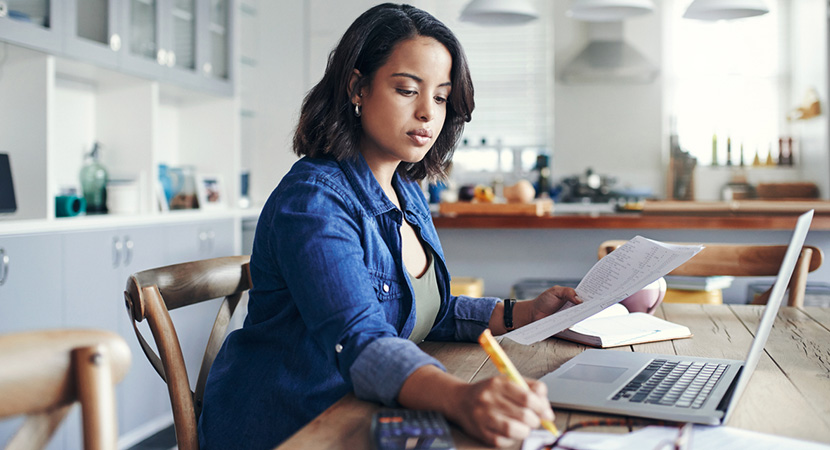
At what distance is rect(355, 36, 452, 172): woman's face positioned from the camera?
3.78ft

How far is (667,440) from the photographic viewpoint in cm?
70

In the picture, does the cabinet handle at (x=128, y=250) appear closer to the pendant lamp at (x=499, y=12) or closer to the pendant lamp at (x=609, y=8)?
the pendant lamp at (x=499, y=12)

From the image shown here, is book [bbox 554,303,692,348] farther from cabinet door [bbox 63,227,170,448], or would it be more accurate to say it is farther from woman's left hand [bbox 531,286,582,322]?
cabinet door [bbox 63,227,170,448]

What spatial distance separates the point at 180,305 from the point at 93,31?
1838 mm

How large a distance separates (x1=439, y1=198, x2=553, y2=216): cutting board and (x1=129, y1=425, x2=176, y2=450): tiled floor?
1.44 metres

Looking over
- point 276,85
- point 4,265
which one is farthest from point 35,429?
point 276,85

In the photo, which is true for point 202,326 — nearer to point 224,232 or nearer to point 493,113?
point 224,232

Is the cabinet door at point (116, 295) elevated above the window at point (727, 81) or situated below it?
below

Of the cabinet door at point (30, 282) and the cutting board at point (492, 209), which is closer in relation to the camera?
the cabinet door at point (30, 282)

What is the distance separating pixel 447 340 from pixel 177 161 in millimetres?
2903

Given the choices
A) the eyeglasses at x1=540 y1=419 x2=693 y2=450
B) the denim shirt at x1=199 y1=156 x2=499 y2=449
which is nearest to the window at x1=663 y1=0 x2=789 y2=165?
the denim shirt at x1=199 y1=156 x2=499 y2=449

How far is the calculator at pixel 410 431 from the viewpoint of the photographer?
65 cm

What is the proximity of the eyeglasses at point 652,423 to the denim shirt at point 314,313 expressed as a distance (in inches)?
7.3

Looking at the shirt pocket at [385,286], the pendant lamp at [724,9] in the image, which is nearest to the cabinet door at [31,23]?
the shirt pocket at [385,286]
